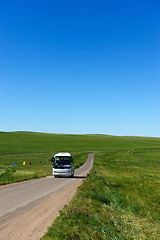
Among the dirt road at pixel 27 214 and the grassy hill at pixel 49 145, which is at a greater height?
the grassy hill at pixel 49 145

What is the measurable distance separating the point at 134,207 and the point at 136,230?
13.7ft

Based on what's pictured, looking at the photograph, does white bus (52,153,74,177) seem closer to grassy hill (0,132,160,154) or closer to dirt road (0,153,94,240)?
dirt road (0,153,94,240)

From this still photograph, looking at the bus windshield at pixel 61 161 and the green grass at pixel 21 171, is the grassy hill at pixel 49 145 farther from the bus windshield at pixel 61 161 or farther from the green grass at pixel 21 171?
the bus windshield at pixel 61 161

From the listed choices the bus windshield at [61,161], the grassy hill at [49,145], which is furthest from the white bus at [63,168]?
the grassy hill at [49,145]

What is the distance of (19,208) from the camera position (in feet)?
39.7

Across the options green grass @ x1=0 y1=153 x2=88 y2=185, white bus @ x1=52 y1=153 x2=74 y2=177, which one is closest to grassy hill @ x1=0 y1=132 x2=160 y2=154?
green grass @ x1=0 y1=153 x2=88 y2=185

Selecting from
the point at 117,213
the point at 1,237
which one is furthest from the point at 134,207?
the point at 1,237

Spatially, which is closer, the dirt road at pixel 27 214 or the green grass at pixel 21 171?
the dirt road at pixel 27 214

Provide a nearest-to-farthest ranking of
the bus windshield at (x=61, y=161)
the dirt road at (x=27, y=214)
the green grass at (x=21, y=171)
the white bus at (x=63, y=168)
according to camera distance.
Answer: the dirt road at (x=27, y=214) < the green grass at (x=21, y=171) < the white bus at (x=63, y=168) < the bus windshield at (x=61, y=161)

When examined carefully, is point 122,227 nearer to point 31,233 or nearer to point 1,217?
point 31,233

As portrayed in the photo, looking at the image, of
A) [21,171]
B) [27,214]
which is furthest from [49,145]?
[27,214]

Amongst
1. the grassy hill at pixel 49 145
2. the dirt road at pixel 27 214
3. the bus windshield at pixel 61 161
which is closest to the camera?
the dirt road at pixel 27 214

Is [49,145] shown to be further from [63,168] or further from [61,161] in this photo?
[63,168]

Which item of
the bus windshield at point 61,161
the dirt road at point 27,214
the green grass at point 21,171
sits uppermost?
the bus windshield at point 61,161
